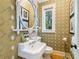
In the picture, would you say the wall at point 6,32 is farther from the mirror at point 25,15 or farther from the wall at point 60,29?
the wall at point 60,29

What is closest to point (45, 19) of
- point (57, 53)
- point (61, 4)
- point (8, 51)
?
point (61, 4)

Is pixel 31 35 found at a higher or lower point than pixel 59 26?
lower

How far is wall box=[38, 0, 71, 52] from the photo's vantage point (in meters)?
A: 3.27

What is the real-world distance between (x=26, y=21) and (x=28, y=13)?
233 millimetres

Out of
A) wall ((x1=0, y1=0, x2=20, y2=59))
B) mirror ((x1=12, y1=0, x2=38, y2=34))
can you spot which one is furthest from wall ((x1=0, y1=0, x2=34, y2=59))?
mirror ((x1=12, y1=0, x2=38, y2=34))

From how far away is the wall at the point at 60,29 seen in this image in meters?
3.27

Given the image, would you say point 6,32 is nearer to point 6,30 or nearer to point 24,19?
point 6,30

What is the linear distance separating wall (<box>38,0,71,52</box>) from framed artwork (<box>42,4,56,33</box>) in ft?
0.34

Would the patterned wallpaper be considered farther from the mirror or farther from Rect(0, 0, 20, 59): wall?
the mirror

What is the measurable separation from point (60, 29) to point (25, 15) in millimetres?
1324

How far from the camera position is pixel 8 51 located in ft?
5.96

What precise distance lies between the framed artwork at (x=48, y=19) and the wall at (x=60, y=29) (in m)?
0.10

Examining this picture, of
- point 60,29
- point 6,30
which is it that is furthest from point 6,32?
point 60,29

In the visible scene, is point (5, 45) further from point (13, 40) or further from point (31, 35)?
point (31, 35)
